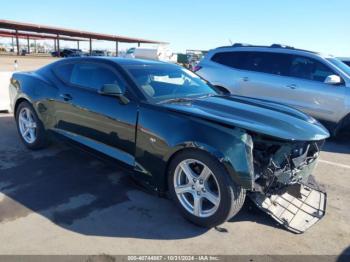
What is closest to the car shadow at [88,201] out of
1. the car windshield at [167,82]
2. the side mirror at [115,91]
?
the side mirror at [115,91]

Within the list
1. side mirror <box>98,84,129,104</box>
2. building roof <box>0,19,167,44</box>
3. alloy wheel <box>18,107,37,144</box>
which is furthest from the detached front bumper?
building roof <box>0,19,167,44</box>

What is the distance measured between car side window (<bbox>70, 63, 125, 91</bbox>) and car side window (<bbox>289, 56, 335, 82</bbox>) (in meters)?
4.71

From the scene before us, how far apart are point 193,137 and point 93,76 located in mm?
1964

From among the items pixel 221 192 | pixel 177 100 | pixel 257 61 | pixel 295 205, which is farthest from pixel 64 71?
pixel 257 61

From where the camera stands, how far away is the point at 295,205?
3.80 meters

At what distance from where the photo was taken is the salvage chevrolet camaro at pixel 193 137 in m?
3.25

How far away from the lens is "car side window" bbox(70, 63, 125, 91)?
14.2 ft

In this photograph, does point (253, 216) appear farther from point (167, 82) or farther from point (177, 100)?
point (167, 82)

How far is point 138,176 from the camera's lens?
3910 millimetres

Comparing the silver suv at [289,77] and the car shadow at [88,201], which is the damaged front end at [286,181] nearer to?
the car shadow at [88,201]

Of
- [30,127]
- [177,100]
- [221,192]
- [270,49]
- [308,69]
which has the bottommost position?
[30,127]

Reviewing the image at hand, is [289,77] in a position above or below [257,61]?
below

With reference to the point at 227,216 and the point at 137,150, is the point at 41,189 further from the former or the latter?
the point at 227,216

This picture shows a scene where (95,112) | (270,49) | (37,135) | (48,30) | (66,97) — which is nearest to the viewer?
(95,112)
